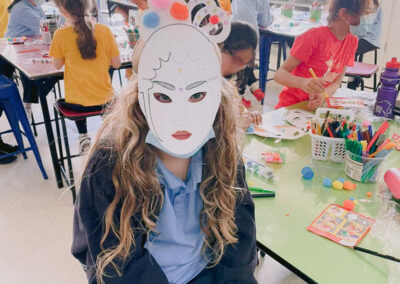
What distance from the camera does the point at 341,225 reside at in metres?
0.89

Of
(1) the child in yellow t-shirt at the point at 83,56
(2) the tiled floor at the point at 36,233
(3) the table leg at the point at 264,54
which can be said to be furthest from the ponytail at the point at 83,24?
(3) the table leg at the point at 264,54

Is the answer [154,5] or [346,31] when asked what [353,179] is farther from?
[346,31]

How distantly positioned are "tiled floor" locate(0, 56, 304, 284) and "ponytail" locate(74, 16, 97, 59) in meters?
0.62

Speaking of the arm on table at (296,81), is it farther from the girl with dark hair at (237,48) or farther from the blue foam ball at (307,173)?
the blue foam ball at (307,173)

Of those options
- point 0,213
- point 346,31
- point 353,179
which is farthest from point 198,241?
point 0,213

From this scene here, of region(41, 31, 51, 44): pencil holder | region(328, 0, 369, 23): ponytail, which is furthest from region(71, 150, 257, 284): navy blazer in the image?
region(41, 31, 51, 44): pencil holder

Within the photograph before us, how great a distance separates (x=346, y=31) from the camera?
1646 mm

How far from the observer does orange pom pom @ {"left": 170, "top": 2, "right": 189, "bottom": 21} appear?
25.8 inches

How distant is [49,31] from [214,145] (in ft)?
6.98

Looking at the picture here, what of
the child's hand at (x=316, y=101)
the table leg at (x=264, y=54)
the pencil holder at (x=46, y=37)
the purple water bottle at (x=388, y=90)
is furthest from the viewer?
the table leg at (x=264, y=54)

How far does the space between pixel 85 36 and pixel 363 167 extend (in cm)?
155

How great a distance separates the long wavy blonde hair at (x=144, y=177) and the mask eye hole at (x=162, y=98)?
0.06 m

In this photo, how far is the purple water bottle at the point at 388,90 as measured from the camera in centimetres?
143

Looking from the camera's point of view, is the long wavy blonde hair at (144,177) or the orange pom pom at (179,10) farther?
the long wavy blonde hair at (144,177)
